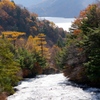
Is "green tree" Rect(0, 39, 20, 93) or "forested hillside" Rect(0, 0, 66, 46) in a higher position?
"forested hillside" Rect(0, 0, 66, 46)

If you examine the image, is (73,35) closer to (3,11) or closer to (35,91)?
(35,91)

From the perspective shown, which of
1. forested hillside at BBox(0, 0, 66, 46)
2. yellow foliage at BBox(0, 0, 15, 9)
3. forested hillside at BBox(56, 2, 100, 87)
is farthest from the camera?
yellow foliage at BBox(0, 0, 15, 9)

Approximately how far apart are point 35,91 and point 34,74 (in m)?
20.8

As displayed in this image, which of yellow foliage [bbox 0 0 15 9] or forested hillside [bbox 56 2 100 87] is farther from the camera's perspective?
yellow foliage [bbox 0 0 15 9]

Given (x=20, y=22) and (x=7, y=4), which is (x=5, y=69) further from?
(x=7, y=4)

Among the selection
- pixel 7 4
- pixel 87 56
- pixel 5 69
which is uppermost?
pixel 7 4

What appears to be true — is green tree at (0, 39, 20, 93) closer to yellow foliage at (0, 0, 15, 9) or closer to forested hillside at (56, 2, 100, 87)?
forested hillside at (56, 2, 100, 87)

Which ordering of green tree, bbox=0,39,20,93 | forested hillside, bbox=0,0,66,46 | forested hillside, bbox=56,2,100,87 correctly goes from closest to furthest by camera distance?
green tree, bbox=0,39,20,93 → forested hillside, bbox=56,2,100,87 → forested hillside, bbox=0,0,66,46

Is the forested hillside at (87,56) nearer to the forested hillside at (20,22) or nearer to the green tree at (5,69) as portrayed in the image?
the green tree at (5,69)

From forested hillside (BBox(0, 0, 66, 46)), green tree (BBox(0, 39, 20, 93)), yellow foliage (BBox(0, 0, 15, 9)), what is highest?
yellow foliage (BBox(0, 0, 15, 9))

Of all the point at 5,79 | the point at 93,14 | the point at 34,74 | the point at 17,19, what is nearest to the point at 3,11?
the point at 17,19

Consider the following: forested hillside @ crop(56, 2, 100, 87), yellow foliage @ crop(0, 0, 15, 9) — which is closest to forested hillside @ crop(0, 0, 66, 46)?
yellow foliage @ crop(0, 0, 15, 9)

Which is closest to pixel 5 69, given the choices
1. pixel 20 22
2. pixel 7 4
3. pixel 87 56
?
pixel 87 56

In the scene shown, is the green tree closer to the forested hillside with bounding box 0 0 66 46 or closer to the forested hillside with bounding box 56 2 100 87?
the forested hillside with bounding box 56 2 100 87
